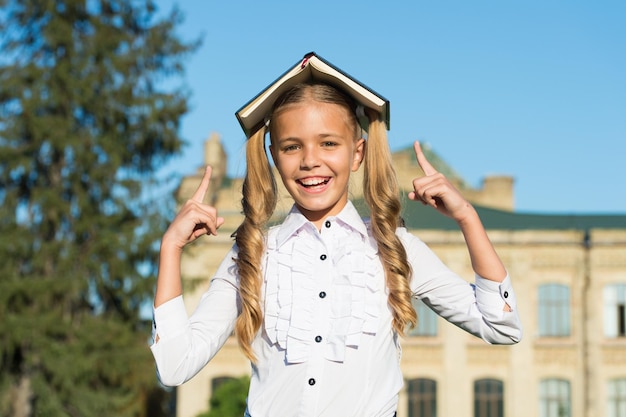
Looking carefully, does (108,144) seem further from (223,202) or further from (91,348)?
(223,202)

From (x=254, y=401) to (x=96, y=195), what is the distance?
66.5 ft

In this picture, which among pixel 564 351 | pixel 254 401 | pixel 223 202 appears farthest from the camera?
pixel 223 202

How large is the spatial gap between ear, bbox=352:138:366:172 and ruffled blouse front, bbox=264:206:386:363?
0.18 metres

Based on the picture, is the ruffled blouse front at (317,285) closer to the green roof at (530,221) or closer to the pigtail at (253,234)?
the pigtail at (253,234)

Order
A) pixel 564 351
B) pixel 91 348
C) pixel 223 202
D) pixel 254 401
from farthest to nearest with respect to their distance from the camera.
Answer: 1. pixel 223 202
2. pixel 564 351
3. pixel 91 348
4. pixel 254 401

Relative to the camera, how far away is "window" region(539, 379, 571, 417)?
31.2 meters

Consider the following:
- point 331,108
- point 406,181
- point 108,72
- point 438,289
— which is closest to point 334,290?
point 438,289

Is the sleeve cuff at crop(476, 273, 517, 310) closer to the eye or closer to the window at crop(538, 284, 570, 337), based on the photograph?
the eye

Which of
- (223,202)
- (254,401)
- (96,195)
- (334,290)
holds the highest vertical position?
(223,202)

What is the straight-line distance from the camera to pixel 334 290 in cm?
302

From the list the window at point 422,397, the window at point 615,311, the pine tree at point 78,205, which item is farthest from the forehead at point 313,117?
the window at point 615,311

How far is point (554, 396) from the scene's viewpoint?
103 feet

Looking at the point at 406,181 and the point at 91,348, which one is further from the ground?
the point at 406,181

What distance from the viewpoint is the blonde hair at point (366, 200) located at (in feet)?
9.88
